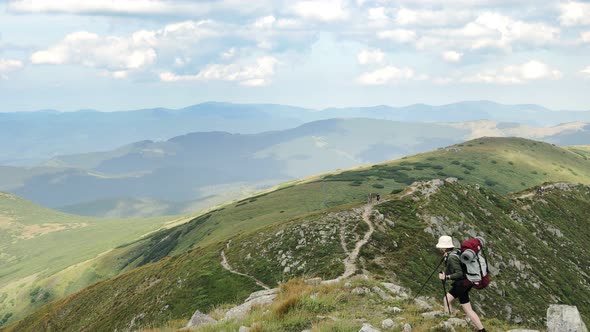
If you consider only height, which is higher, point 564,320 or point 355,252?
point 564,320

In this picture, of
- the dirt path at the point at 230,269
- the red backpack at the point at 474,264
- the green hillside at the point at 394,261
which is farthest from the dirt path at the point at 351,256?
the red backpack at the point at 474,264

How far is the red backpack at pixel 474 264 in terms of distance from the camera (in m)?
16.6

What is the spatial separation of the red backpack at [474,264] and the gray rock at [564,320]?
3.11m

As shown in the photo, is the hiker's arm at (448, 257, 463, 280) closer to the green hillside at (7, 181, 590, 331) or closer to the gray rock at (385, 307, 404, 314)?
the gray rock at (385, 307, 404, 314)

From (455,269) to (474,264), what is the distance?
0.80 meters

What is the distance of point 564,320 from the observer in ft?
54.6

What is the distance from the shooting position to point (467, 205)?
66.7 metres

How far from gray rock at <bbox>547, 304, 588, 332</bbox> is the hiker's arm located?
3997 millimetres

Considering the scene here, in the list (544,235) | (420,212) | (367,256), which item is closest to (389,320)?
(367,256)

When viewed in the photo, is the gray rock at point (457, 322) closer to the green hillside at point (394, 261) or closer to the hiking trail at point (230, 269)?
the green hillside at point (394, 261)

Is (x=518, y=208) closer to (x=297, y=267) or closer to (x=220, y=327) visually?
(x=297, y=267)

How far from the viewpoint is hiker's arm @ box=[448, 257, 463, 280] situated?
1680 cm

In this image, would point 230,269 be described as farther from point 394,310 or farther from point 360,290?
point 394,310

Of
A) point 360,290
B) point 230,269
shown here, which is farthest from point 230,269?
point 360,290
